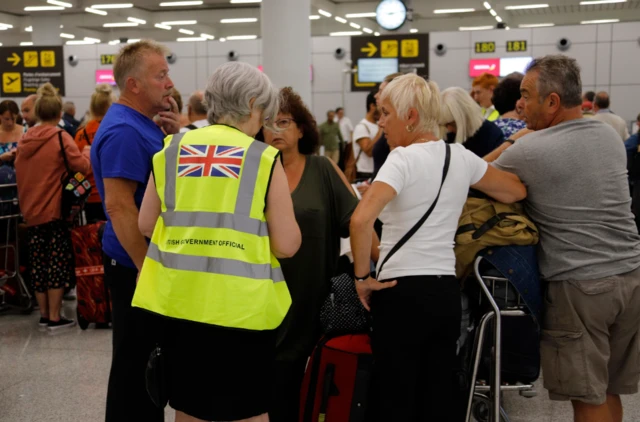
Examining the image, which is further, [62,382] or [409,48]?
[409,48]

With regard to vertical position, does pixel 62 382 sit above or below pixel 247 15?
below

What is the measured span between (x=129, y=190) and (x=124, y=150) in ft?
0.44

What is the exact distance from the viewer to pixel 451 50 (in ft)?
48.2

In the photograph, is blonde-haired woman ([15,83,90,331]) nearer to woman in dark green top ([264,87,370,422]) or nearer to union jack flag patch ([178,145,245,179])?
woman in dark green top ([264,87,370,422])

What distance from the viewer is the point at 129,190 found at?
244cm

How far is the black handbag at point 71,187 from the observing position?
520 cm

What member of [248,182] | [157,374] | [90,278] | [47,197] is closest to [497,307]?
[248,182]

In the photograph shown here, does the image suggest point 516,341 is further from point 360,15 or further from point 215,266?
point 360,15

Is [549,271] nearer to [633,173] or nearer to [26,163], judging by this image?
[26,163]

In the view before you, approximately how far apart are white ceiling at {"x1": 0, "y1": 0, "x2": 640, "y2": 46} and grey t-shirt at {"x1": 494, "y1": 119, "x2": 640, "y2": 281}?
18.3 meters

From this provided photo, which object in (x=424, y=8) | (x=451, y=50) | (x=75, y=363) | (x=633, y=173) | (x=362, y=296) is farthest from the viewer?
(x=424, y=8)

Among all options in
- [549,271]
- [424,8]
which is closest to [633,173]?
[549,271]

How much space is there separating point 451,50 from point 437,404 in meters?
13.1

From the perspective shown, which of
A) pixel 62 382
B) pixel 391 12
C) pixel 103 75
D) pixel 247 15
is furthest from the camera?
pixel 247 15
